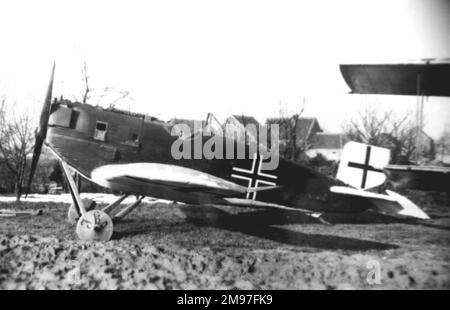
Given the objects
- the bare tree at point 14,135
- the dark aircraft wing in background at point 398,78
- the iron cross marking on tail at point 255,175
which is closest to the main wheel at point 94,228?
the iron cross marking on tail at point 255,175

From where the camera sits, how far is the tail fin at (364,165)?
303 inches

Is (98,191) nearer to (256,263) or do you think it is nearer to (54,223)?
(54,223)

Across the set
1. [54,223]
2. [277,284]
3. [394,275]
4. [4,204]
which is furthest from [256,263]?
[4,204]

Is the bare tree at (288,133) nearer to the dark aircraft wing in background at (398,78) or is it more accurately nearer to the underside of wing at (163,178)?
the dark aircraft wing in background at (398,78)

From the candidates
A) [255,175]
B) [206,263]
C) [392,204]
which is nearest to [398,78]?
[392,204]

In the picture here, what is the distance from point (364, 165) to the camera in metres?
7.76

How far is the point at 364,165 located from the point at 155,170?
184 inches

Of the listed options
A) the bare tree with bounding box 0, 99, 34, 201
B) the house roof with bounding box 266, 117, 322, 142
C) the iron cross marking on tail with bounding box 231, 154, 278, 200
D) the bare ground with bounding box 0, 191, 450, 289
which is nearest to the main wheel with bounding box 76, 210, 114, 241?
the bare ground with bounding box 0, 191, 450, 289

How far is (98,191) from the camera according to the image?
17062 mm

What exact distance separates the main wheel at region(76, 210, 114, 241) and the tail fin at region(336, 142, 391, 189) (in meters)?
5.29

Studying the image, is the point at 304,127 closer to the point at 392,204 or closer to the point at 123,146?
the point at 392,204

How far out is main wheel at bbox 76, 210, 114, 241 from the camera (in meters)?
5.86

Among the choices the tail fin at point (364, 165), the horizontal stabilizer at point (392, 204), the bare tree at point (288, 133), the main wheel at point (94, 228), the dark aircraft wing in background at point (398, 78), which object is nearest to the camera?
the main wheel at point (94, 228)

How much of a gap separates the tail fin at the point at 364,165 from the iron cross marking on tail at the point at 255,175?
6.26ft
